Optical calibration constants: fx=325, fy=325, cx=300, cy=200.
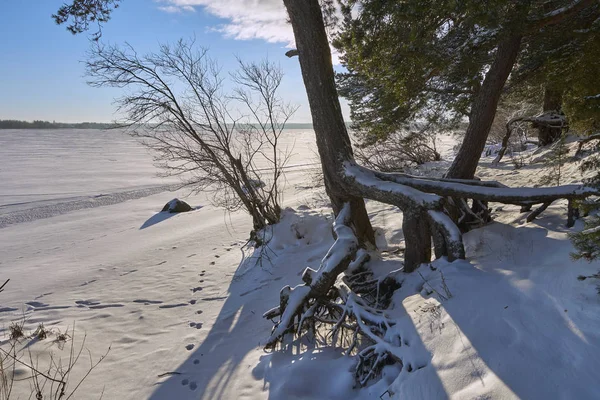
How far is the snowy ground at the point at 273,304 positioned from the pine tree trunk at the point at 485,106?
1.15 m

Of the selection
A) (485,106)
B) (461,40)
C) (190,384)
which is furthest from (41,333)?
(461,40)

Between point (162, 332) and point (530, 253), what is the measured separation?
16.4 ft

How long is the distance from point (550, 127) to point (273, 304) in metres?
10.5

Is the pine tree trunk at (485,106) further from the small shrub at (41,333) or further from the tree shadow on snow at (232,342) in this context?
the small shrub at (41,333)

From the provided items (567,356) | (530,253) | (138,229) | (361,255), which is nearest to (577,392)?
(567,356)

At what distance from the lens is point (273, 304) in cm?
541

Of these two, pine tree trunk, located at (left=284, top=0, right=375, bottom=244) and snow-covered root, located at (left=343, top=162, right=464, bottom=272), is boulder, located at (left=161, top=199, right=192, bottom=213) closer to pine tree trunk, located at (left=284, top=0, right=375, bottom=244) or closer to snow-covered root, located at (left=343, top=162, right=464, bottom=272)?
pine tree trunk, located at (left=284, top=0, right=375, bottom=244)

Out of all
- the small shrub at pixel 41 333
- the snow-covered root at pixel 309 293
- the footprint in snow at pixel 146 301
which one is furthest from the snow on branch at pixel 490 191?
the small shrub at pixel 41 333

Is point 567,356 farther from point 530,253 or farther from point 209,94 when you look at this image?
point 209,94

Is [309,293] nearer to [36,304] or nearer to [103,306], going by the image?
[103,306]

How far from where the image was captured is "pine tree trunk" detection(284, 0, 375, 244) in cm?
473

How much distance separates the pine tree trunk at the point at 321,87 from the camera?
4.73 meters

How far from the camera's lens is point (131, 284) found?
6711 millimetres

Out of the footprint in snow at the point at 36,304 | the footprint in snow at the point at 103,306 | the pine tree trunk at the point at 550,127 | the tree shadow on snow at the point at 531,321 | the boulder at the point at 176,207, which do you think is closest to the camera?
the tree shadow on snow at the point at 531,321
